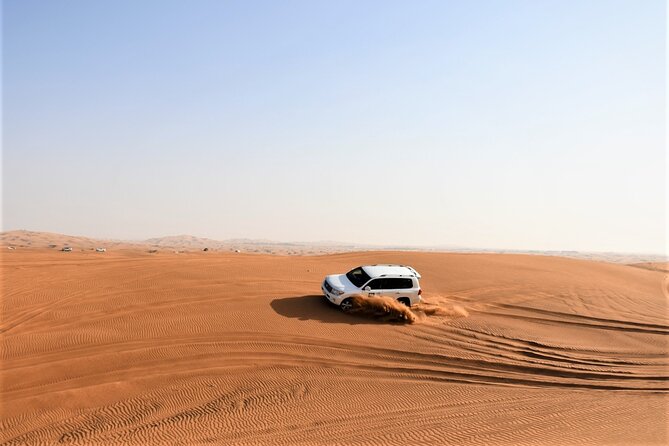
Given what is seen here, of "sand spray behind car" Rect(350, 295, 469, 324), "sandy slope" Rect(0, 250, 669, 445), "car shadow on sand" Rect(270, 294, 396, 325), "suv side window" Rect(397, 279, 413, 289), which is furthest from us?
"suv side window" Rect(397, 279, 413, 289)

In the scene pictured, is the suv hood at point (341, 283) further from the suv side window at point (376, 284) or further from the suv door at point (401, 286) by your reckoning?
the suv door at point (401, 286)

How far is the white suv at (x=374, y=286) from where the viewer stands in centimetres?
1488

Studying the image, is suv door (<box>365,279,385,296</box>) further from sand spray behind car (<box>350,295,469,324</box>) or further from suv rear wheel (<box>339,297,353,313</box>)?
suv rear wheel (<box>339,297,353,313</box>)

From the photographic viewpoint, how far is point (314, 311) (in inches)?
583

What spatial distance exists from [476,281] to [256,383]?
15669 millimetres

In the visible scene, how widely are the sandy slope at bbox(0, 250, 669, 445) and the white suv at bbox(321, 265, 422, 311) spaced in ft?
2.27

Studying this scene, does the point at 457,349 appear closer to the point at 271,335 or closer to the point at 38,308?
the point at 271,335

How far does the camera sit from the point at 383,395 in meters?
9.54

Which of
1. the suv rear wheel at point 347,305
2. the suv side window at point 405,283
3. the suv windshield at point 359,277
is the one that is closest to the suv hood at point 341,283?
the suv windshield at point 359,277

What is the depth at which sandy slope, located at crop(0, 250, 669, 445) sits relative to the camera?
315 inches

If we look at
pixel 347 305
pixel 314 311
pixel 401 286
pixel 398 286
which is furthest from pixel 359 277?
pixel 314 311

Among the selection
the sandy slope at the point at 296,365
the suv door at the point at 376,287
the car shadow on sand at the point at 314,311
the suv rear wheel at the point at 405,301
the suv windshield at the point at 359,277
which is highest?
the suv windshield at the point at 359,277

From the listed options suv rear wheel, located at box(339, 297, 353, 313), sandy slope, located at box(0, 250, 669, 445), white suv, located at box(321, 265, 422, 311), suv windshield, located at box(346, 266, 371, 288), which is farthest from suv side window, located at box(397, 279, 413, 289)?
suv rear wheel, located at box(339, 297, 353, 313)

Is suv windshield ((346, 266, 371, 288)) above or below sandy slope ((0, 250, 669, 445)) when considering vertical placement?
above
